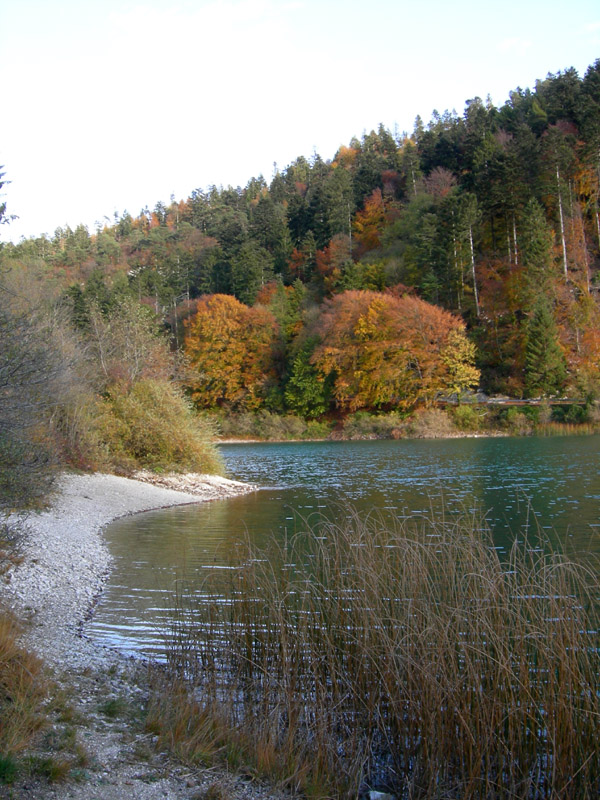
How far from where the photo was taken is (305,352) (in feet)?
217

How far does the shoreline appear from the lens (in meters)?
8.00

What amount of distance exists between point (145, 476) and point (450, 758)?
22.9 meters

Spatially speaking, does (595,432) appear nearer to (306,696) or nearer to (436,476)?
(436,476)

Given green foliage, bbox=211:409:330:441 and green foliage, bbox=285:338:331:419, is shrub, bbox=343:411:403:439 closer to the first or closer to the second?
green foliage, bbox=211:409:330:441

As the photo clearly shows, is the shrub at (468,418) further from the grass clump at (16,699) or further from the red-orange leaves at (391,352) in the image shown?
the grass clump at (16,699)

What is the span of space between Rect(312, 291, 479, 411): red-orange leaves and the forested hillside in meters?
0.15

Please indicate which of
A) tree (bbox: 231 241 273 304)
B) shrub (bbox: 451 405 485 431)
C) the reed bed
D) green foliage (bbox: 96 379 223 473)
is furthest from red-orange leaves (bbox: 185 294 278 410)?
the reed bed

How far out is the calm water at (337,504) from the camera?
10.8 metres

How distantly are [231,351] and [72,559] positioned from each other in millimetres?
59708

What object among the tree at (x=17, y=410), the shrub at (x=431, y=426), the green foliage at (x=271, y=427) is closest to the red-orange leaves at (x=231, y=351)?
the green foliage at (x=271, y=427)

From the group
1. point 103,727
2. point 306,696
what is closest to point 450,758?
point 306,696

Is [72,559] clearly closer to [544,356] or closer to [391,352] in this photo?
[544,356]

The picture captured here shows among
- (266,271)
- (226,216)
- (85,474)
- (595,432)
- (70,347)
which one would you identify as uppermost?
(226,216)

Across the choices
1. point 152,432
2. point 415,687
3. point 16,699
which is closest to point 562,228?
point 152,432
